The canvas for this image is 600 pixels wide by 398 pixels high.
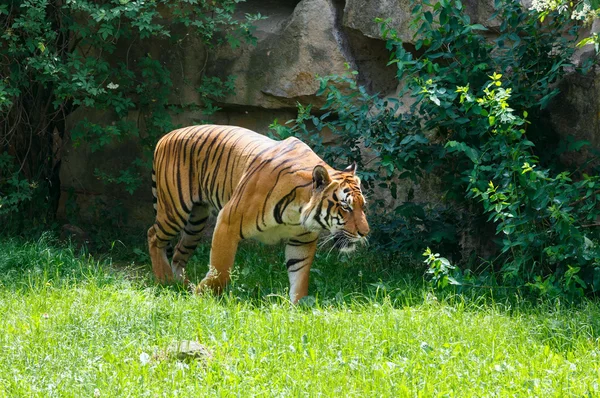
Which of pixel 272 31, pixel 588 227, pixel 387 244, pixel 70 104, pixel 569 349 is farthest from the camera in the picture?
pixel 70 104

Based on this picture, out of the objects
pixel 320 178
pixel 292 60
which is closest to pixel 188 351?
pixel 320 178

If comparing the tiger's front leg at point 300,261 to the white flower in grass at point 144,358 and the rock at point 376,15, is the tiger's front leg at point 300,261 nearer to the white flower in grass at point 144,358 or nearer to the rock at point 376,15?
the white flower in grass at point 144,358

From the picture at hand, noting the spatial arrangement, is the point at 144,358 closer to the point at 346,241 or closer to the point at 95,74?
the point at 346,241

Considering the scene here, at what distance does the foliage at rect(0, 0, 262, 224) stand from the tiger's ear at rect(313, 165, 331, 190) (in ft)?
8.24

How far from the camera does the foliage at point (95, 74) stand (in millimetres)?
7516

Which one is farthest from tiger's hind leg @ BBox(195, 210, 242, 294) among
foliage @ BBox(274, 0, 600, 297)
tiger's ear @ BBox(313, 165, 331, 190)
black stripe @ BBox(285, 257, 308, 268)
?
foliage @ BBox(274, 0, 600, 297)

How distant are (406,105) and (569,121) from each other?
157 cm

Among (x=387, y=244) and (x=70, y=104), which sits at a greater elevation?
(x=70, y=104)

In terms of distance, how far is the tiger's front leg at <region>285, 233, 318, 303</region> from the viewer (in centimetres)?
609

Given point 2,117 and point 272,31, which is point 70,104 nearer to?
point 2,117

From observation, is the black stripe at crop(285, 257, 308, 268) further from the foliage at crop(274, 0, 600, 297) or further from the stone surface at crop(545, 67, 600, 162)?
the stone surface at crop(545, 67, 600, 162)

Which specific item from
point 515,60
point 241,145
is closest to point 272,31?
point 241,145

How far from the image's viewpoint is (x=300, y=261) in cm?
613

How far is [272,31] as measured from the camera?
27.1 feet
